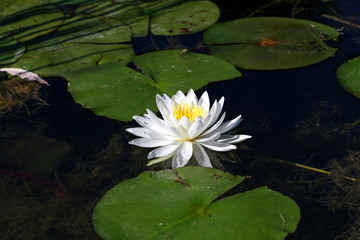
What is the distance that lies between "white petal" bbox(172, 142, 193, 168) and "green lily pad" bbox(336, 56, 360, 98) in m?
1.63

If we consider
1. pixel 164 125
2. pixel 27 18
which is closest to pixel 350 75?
pixel 164 125

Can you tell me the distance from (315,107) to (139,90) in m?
1.50

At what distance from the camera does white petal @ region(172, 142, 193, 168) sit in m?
3.01

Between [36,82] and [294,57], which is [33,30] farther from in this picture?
[294,57]

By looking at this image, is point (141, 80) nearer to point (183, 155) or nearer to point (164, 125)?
point (164, 125)

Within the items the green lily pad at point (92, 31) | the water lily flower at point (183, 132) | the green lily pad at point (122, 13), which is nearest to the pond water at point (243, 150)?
the water lily flower at point (183, 132)

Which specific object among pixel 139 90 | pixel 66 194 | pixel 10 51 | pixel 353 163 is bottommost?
pixel 353 163

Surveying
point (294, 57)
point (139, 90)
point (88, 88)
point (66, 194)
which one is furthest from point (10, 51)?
point (294, 57)

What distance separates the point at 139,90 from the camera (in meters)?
3.69

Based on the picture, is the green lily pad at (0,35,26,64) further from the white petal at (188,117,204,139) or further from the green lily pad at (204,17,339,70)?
the white petal at (188,117,204,139)

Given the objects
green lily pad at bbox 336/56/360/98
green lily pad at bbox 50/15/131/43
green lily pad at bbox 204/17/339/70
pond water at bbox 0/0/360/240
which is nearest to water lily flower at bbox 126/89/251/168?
pond water at bbox 0/0/360/240

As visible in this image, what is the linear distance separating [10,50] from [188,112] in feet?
6.98

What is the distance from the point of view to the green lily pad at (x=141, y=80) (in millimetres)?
3551

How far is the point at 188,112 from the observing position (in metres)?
3.12
